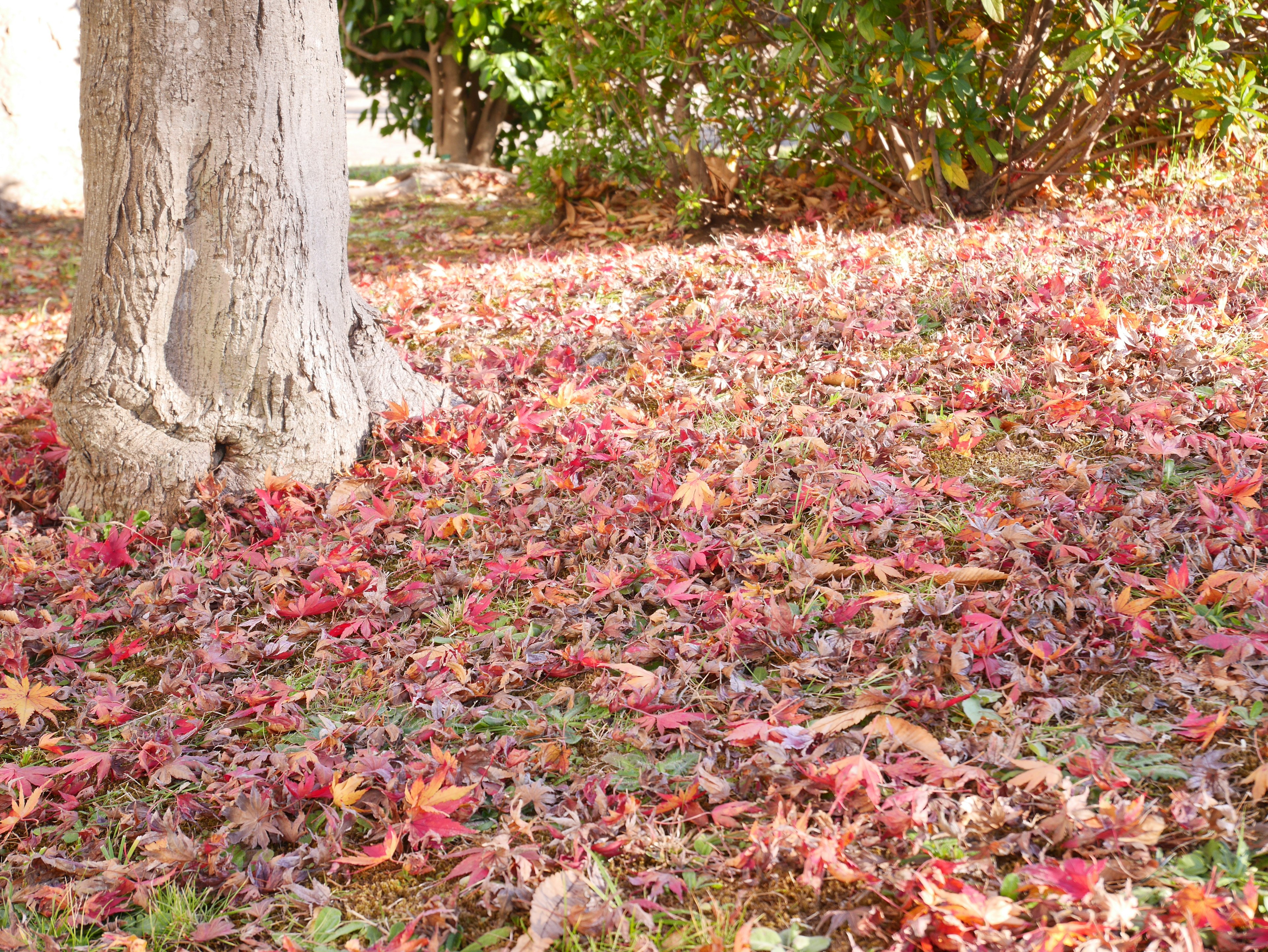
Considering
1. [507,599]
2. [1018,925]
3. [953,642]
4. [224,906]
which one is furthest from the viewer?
[507,599]

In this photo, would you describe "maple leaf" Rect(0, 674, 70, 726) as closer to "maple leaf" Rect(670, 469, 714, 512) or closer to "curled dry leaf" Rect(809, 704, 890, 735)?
"maple leaf" Rect(670, 469, 714, 512)

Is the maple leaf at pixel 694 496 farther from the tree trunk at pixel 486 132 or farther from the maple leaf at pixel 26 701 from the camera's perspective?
the tree trunk at pixel 486 132

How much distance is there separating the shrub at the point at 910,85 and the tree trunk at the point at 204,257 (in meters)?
2.43

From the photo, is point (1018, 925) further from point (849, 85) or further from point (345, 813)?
point (849, 85)

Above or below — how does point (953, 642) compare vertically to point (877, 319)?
below

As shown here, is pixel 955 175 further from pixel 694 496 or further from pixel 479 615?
pixel 479 615

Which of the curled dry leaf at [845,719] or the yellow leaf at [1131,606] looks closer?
the curled dry leaf at [845,719]

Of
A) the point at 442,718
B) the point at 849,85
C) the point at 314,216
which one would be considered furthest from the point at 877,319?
the point at 442,718

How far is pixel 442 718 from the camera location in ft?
6.79

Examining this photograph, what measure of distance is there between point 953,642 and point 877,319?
1.77 metres

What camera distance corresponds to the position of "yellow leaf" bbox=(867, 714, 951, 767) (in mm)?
1760

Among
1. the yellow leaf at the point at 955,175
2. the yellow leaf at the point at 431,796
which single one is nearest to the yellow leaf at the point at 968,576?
the yellow leaf at the point at 431,796

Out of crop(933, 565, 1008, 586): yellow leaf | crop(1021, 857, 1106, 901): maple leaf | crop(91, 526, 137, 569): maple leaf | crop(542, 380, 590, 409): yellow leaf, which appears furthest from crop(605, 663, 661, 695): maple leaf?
crop(91, 526, 137, 569): maple leaf

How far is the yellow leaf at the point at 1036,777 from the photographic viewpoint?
65.7 inches
